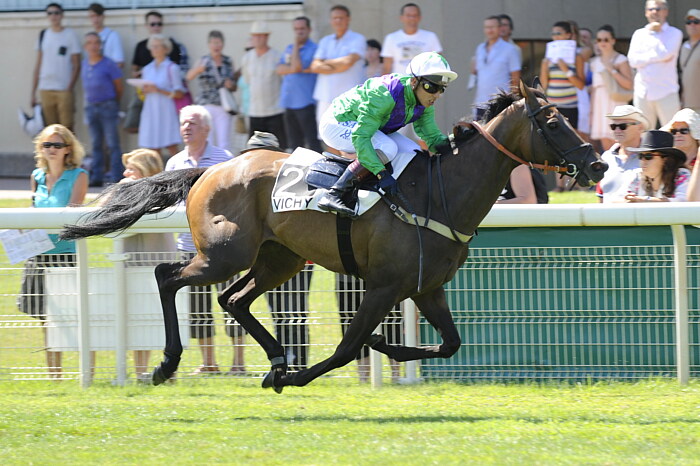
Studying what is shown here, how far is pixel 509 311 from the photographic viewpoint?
286 inches

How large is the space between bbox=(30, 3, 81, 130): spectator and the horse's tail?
6.04m

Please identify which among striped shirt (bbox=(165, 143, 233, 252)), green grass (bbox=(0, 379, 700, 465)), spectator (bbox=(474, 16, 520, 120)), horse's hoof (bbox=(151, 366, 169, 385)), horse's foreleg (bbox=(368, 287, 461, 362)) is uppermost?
spectator (bbox=(474, 16, 520, 120))

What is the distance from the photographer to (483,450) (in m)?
5.47

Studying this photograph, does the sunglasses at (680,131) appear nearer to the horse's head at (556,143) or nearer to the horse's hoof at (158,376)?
the horse's head at (556,143)

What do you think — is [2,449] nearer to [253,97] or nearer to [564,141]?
[564,141]

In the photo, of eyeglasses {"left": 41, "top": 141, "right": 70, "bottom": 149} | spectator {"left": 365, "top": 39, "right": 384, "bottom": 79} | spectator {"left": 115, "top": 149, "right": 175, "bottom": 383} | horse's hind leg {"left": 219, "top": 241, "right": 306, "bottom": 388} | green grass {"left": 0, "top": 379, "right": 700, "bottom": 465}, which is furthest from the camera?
spectator {"left": 365, "top": 39, "right": 384, "bottom": 79}

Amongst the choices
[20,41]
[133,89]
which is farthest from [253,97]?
[20,41]

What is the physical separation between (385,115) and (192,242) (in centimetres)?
204

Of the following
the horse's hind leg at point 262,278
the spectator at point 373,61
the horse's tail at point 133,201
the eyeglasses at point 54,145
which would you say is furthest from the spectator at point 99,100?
the horse's hind leg at point 262,278

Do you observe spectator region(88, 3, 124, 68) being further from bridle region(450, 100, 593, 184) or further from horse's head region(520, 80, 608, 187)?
horse's head region(520, 80, 608, 187)

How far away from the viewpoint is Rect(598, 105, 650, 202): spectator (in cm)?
764

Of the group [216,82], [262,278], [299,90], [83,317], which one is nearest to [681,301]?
[262,278]

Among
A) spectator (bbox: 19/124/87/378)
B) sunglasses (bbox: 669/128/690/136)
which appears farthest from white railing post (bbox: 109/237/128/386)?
sunglasses (bbox: 669/128/690/136)

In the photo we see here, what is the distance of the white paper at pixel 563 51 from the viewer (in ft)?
37.1
